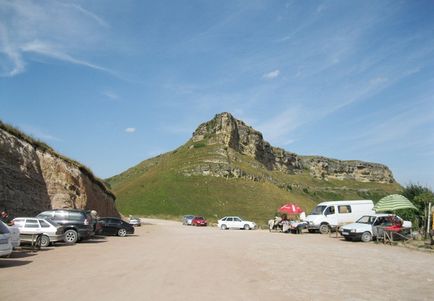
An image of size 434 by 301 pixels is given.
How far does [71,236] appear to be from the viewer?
21.5m

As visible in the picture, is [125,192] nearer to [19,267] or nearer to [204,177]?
[204,177]

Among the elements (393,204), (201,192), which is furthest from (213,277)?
(201,192)

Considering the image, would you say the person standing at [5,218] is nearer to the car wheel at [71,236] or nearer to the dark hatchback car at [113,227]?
the car wheel at [71,236]

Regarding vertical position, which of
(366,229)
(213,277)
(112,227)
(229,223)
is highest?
(229,223)

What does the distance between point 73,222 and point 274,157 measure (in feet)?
452

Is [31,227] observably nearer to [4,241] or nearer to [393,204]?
[4,241]

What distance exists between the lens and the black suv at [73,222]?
21.5 metres

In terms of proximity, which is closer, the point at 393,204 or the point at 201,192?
the point at 393,204

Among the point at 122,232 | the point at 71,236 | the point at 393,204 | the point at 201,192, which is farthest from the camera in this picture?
the point at 201,192

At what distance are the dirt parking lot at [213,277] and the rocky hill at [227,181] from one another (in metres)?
65.8

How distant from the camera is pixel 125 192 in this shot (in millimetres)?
94500

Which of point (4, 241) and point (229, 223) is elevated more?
point (229, 223)

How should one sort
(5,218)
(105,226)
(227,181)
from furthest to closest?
(227,181) < (105,226) < (5,218)

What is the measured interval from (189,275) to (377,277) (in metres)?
4.94
